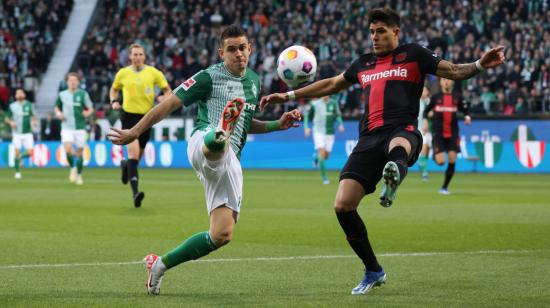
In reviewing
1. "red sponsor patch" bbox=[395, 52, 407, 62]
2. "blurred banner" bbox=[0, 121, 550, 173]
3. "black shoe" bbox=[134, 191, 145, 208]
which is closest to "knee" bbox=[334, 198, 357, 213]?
"red sponsor patch" bbox=[395, 52, 407, 62]

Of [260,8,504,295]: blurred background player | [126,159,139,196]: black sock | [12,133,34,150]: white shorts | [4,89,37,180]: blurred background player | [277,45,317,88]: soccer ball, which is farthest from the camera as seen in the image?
[12,133,34,150]: white shorts

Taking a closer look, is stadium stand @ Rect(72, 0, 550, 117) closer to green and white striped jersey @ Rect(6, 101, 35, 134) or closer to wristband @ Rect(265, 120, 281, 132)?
green and white striped jersey @ Rect(6, 101, 35, 134)

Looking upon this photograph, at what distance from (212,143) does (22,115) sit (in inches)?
874

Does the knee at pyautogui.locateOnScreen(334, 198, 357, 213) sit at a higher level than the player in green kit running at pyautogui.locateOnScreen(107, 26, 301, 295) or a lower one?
lower

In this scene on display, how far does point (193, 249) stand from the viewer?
758 centimetres

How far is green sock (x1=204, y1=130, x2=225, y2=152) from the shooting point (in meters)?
7.06

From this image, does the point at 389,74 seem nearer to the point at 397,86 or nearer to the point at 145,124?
the point at 397,86

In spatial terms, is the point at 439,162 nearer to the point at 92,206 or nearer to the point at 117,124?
the point at 92,206

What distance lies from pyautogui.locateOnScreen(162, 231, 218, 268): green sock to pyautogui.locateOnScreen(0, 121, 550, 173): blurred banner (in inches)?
882

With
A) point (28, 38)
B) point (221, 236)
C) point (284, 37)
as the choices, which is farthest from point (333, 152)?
point (221, 236)

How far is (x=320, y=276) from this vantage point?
8539 millimetres

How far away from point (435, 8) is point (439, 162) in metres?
17.8

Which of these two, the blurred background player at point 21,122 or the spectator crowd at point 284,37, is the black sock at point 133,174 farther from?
the spectator crowd at point 284,37

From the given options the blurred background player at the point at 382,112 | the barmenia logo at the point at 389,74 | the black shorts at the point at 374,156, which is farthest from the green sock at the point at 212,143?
the barmenia logo at the point at 389,74
